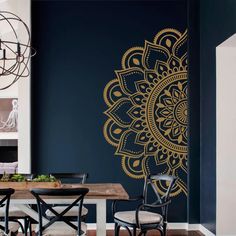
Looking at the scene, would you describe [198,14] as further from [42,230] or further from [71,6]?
[42,230]

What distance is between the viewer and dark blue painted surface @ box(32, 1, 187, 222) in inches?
230

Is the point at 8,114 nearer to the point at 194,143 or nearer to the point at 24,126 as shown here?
the point at 24,126

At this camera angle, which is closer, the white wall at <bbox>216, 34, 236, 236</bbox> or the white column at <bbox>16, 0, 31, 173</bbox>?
the white wall at <bbox>216, 34, 236, 236</bbox>

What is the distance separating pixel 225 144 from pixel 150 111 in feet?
3.83

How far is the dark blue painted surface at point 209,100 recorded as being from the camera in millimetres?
5145

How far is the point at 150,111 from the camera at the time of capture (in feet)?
19.4

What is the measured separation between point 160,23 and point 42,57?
1.64 meters

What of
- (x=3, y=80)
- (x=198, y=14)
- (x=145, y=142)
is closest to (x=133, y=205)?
(x=145, y=142)

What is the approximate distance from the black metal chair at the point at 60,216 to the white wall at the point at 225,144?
2.07 m

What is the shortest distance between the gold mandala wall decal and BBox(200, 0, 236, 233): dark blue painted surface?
0.96ft

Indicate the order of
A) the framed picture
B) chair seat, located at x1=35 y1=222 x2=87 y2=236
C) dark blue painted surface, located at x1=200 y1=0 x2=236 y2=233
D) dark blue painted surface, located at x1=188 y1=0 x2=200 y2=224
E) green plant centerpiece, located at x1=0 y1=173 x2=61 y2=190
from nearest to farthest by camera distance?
chair seat, located at x1=35 y1=222 x2=87 y2=236, green plant centerpiece, located at x1=0 y1=173 x2=61 y2=190, dark blue painted surface, located at x1=200 y1=0 x2=236 y2=233, dark blue painted surface, located at x1=188 y1=0 x2=200 y2=224, the framed picture

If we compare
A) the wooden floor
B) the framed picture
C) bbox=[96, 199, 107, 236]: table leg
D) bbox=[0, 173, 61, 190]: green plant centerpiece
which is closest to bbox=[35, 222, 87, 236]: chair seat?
bbox=[96, 199, 107, 236]: table leg

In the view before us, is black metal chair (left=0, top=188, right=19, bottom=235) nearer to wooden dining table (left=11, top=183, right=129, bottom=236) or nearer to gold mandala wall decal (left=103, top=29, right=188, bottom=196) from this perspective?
wooden dining table (left=11, top=183, right=129, bottom=236)

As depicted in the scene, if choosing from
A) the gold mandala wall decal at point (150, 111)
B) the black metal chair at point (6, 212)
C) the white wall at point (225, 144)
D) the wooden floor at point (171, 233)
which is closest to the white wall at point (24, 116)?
the gold mandala wall decal at point (150, 111)
